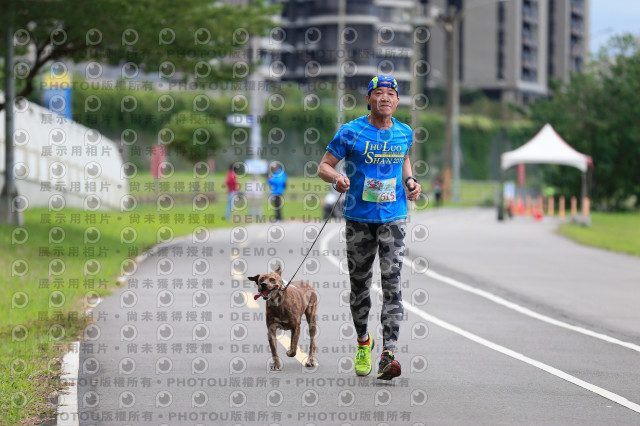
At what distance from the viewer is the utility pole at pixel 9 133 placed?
25.4 meters

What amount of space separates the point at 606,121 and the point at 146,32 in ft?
118

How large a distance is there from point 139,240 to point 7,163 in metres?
3.28

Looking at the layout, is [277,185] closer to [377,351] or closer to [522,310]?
[522,310]

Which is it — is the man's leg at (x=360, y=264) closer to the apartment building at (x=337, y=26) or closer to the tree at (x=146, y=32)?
the tree at (x=146, y=32)

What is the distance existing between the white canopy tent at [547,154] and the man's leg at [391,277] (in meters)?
32.6

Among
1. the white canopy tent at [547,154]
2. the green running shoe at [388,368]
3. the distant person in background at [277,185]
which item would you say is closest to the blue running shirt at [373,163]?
the green running shoe at [388,368]

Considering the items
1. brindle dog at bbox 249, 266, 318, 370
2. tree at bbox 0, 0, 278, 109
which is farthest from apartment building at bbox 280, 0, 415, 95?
brindle dog at bbox 249, 266, 318, 370

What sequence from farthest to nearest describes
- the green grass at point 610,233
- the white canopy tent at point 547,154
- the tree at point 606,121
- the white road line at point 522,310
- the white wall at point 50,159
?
the tree at point 606,121 < the white canopy tent at point 547,154 < the white wall at point 50,159 < the green grass at point 610,233 < the white road line at point 522,310

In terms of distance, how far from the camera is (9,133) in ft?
85.4

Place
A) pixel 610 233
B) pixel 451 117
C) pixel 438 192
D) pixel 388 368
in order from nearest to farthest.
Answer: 1. pixel 388 368
2. pixel 610 233
3. pixel 438 192
4. pixel 451 117

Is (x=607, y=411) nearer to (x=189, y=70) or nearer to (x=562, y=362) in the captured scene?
(x=562, y=362)

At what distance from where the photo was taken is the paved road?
325 inches

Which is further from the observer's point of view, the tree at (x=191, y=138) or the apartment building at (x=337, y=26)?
the apartment building at (x=337, y=26)

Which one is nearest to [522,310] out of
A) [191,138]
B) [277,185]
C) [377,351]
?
[377,351]
